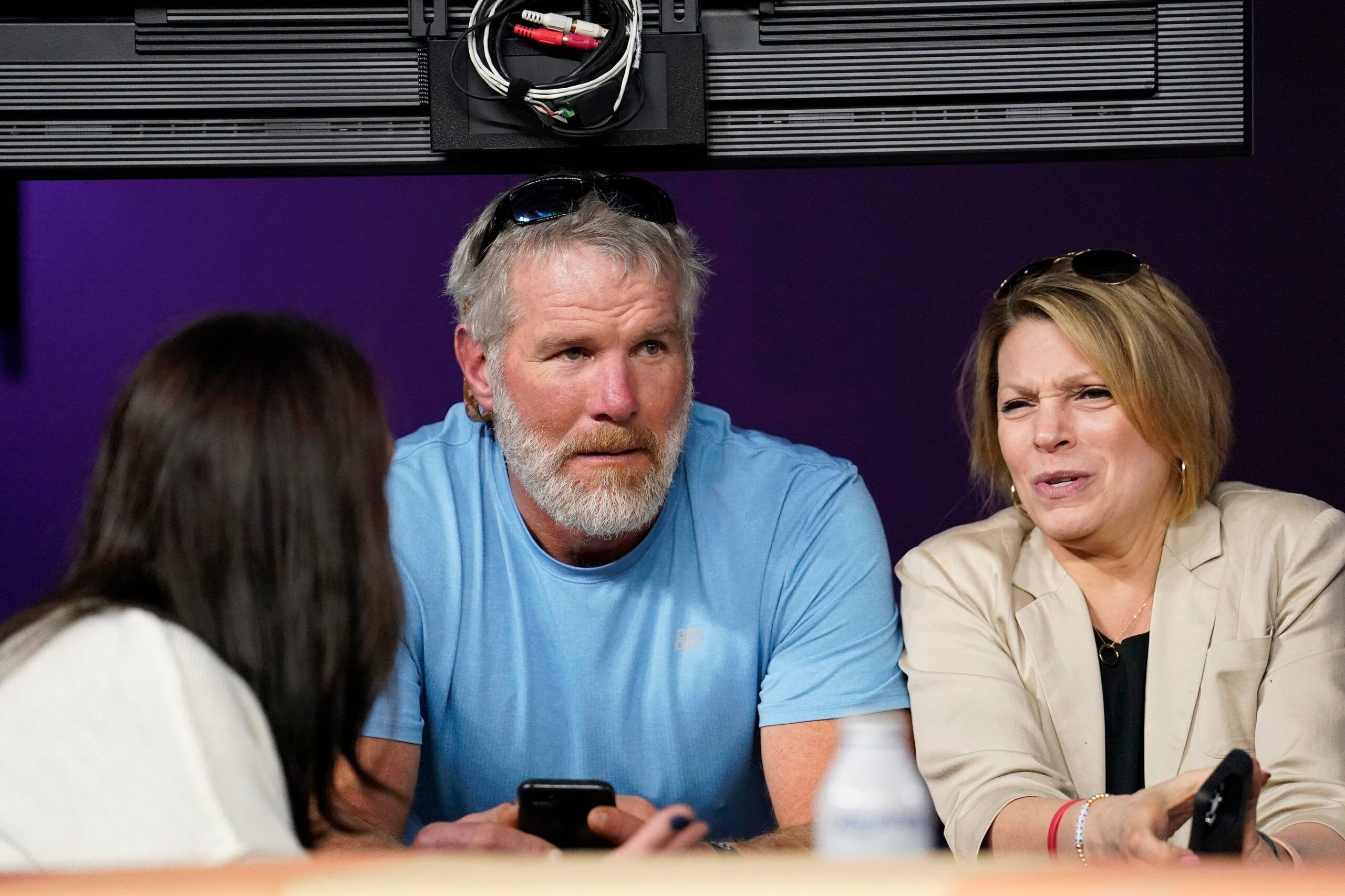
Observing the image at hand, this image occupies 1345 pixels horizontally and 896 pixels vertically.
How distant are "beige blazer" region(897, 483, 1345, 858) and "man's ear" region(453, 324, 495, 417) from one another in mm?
675

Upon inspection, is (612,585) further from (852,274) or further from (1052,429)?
(852,274)

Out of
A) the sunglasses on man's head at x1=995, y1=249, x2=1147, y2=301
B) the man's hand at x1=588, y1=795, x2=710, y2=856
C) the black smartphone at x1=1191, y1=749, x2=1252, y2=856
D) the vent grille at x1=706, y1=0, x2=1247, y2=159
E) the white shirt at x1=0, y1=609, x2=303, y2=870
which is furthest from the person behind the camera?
the sunglasses on man's head at x1=995, y1=249, x2=1147, y2=301

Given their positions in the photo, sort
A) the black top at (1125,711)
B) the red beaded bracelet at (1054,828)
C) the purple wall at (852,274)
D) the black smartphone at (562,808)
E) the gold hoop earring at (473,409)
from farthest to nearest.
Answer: the purple wall at (852,274), the gold hoop earring at (473,409), the black top at (1125,711), the red beaded bracelet at (1054,828), the black smartphone at (562,808)

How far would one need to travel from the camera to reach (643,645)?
69.8 inches

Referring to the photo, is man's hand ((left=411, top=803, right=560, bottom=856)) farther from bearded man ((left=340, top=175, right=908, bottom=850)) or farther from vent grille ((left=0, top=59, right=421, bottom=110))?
vent grille ((left=0, top=59, right=421, bottom=110))

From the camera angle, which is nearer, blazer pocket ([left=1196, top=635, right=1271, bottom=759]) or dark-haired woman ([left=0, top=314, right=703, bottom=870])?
dark-haired woman ([left=0, top=314, right=703, bottom=870])

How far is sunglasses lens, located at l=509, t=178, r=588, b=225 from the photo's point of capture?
1768mm

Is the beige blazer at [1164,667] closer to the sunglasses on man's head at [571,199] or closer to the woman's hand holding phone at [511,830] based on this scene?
the woman's hand holding phone at [511,830]

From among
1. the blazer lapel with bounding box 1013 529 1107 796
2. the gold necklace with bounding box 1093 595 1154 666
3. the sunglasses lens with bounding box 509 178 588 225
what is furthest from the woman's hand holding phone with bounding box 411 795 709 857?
the sunglasses lens with bounding box 509 178 588 225

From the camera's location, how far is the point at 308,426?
3.33ft

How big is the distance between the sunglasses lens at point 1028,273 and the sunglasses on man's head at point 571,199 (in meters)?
0.51

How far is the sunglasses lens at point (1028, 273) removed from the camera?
1869mm

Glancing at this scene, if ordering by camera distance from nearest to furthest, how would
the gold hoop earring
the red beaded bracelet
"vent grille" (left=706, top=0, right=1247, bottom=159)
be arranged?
the red beaded bracelet
"vent grille" (left=706, top=0, right=1247, bottom=159)
the gold hoop earring

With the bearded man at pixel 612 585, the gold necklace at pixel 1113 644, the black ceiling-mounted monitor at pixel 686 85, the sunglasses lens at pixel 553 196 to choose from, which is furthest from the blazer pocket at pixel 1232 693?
the sunglasses lens at pixel 553 196
